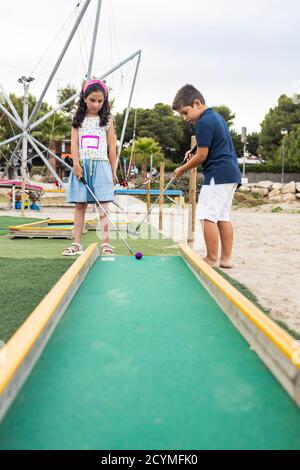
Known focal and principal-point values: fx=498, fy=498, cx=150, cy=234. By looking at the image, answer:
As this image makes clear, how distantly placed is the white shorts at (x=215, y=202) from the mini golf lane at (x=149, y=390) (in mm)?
1687

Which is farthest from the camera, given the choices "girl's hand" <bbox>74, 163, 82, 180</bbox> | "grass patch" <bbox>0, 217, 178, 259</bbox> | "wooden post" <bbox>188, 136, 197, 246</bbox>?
"wooden post" <bbox>188, 136, 197, 246</bbox>

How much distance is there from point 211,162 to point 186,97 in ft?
1.78

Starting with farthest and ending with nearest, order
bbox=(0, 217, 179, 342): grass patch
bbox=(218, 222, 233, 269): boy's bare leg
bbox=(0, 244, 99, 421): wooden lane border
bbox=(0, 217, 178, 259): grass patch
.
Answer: bbox=(0, 217, 178, 259): grass patch, bbox=(218, 222, 233, 269): boy's bare leg, bbox=(0, 217, 179, 342): grass patch, bbox=(0, 244, 99, 421): wooden lane border

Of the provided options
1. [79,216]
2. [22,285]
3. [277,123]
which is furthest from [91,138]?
[277,123]

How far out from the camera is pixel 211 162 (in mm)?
3939

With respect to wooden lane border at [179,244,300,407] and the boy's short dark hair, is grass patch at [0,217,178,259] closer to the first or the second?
the boy's short dark hair

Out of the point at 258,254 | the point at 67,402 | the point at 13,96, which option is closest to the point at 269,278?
the point at 258,254

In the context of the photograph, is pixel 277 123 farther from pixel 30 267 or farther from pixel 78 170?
pixel 30 267

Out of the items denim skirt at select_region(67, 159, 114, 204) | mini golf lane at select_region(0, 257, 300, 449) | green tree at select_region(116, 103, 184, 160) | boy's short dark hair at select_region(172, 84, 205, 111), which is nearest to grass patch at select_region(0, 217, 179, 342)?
mini golf lane at select_region(0, 257, 300, 449)

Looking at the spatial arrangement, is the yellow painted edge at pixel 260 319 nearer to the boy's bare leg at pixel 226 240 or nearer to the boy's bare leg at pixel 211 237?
the boy's bare leg at pixel 211 237

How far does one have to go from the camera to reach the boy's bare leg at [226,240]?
3982mm

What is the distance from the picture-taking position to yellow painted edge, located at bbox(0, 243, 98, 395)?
133cm

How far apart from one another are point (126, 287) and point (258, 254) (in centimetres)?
321

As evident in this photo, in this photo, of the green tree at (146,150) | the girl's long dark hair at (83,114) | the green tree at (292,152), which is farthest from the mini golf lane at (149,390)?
the green tree at (146,150)
